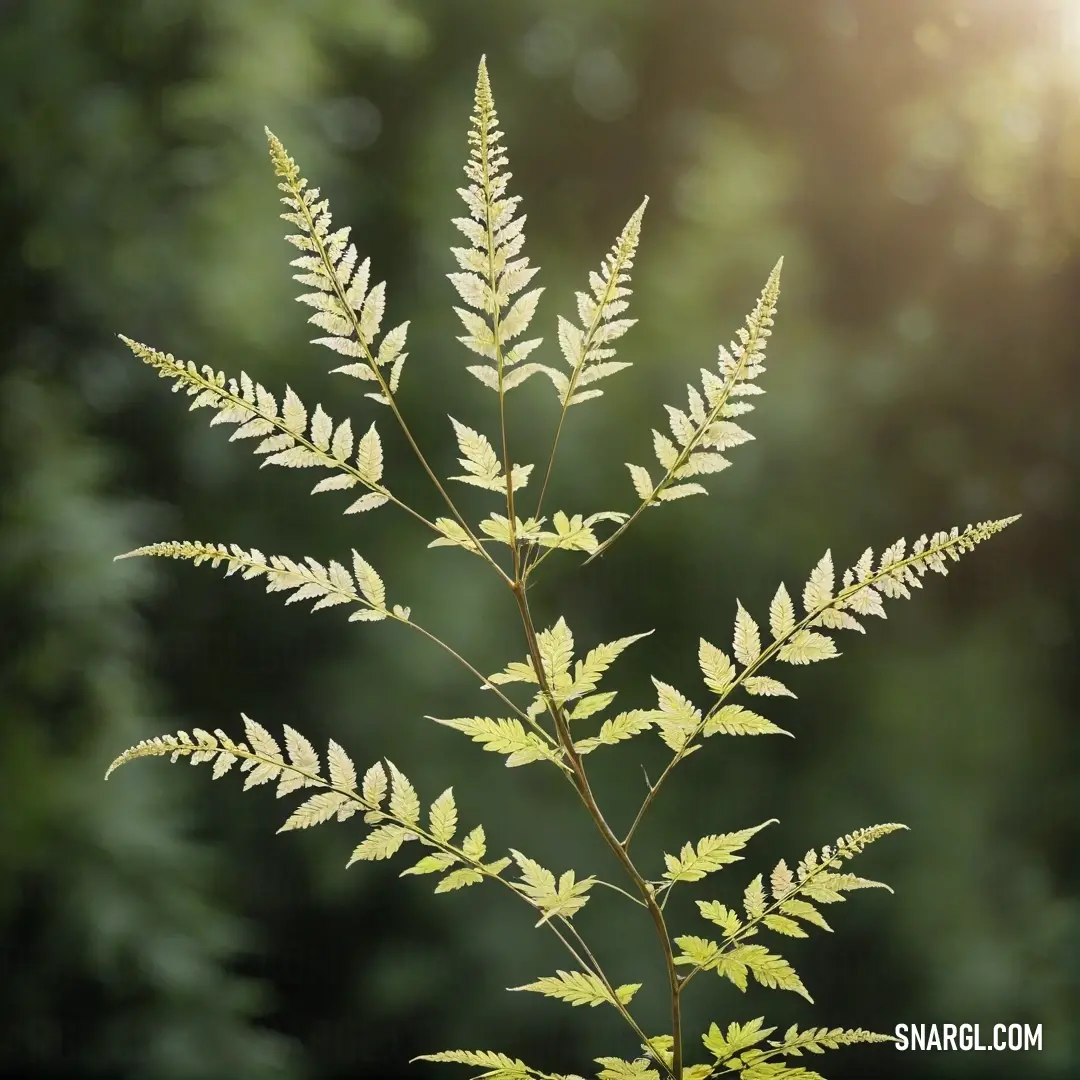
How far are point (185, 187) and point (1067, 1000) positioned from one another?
6.12ft

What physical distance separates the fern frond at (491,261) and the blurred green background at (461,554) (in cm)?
128

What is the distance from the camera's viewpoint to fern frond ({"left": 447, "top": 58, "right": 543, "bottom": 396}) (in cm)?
37

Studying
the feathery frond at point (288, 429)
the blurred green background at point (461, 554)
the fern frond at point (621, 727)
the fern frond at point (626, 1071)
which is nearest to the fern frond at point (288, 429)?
the feathery frond at point (288, 429)

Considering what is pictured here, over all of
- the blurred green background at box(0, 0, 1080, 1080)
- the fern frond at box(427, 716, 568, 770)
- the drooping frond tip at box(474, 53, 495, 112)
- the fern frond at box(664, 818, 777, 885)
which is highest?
the blurred green background at box(0, 0, 1080, 1080)

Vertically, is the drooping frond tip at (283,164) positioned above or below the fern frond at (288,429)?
above

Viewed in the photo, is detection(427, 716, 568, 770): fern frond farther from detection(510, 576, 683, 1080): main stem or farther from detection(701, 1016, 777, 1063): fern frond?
detection(701, 1016, 777, 1063): fern frond

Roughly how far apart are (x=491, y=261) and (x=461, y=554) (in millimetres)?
1292

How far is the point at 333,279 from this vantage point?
0.38m

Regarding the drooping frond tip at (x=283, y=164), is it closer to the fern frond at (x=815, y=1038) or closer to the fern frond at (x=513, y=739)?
the fern frond at (x=513, y=739)

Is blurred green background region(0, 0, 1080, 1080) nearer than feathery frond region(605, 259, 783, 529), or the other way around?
feathery frond region(605, 259, 783, 529)

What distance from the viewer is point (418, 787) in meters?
1.69

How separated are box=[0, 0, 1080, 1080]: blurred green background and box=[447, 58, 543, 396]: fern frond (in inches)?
50.5

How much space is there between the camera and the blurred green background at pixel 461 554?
1672mm

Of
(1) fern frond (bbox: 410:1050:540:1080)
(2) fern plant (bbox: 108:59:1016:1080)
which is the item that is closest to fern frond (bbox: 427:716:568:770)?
(2) fern plant (bbox: 108:59:1016:1080)
